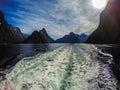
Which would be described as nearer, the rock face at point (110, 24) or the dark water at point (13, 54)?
the dark water at point (13, 54)

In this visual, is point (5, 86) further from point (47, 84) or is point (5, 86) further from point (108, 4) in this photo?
point (108, 4)

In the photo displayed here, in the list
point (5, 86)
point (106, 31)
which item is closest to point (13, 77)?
point (5, 86)

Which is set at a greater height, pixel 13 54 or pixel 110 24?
pixel 110 24

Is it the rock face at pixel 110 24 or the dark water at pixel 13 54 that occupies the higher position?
the rock face at pixel 110 24

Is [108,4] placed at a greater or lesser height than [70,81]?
greater

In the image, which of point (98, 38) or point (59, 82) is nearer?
point (59, 82)

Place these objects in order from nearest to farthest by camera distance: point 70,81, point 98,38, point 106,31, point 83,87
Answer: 1. point 83,87
2. point 70,81
3. point 106,31
4. point 98,38

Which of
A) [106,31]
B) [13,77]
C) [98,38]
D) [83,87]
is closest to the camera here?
[83,87]

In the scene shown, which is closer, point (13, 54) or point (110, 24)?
point (13, 54)
